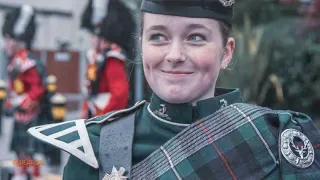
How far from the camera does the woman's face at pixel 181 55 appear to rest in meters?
1.55

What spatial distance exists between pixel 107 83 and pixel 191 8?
3.13 meters

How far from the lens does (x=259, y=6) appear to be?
698 centimetres

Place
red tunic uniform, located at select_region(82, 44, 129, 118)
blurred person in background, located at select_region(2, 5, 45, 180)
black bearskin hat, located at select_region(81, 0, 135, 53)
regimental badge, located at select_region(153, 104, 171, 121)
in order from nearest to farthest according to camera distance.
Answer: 1. regimental badge, located at select_region(153, 104, 171, 121)
2. red tunic uniform, located at select_region(82, 44, 129, 118)
3. black bearskin hat, located at select_region(81, 0, 135, 53)
4. blurred person in background, located at select_region(2, 5, 45, 180)

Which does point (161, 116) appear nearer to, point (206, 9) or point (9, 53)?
point (206, 9)

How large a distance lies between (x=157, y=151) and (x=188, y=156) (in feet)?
0.27

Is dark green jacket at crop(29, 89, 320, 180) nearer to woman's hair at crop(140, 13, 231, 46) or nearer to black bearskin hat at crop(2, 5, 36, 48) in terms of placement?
woman's hair at crop(140, 13, 231, 46)

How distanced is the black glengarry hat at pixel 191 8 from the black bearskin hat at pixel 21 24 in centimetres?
455

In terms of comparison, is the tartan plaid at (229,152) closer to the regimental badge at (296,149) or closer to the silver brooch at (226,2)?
the regimental badge at (296,149)

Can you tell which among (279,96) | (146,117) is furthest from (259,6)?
(146,117)

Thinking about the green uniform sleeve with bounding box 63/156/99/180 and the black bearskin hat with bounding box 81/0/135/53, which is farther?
the black bearskin hat with bounding box 81/0/135/53

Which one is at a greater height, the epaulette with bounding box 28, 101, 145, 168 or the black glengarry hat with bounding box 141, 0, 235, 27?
the black glengarry hat with bounding box 141, 0, 235, 27

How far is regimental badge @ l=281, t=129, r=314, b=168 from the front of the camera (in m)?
1.53

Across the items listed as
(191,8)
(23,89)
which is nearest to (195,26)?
(191,8)

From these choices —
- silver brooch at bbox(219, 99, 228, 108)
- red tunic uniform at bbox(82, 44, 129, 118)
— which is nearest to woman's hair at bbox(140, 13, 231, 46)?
silver brooch at bbox(219, 99, 228, 108)
